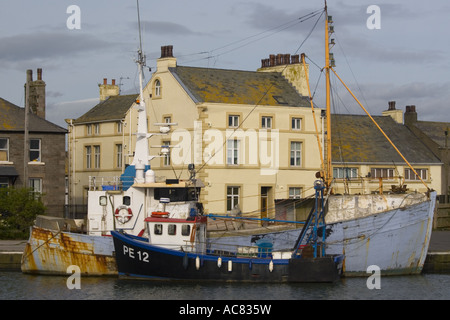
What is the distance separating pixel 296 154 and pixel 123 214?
22.7 metres

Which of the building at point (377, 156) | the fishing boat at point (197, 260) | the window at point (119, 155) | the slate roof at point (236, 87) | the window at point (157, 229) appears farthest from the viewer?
the building at point (377, 156)

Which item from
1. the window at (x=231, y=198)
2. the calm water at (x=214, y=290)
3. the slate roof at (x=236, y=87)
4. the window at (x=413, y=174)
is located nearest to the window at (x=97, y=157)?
the slate roof at (x=236, y=87)

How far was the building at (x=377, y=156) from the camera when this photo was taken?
63906mm

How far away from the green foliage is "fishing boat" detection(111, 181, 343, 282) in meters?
11.8

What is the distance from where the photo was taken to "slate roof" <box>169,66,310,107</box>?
56594 mm

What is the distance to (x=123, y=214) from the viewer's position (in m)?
37.6

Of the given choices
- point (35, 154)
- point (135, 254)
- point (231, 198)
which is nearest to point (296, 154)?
point (231, 198)

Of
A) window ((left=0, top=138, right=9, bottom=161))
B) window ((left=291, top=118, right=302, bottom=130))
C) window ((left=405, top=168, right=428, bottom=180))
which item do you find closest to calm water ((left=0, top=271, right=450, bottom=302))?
window ((left=0, top=138, right=9, bottom=161))

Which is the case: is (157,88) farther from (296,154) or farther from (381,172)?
(381,172)

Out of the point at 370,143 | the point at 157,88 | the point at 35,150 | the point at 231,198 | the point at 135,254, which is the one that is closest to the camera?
the point at 135,254

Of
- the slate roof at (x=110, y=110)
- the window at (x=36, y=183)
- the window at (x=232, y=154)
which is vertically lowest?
the window at (x=36, y=183)

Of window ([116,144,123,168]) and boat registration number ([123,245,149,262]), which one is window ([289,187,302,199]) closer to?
window ([116,144,123,168])

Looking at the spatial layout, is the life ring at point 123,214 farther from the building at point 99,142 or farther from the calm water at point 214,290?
the building at point 99,142

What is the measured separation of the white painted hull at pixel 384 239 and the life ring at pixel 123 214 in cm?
369
